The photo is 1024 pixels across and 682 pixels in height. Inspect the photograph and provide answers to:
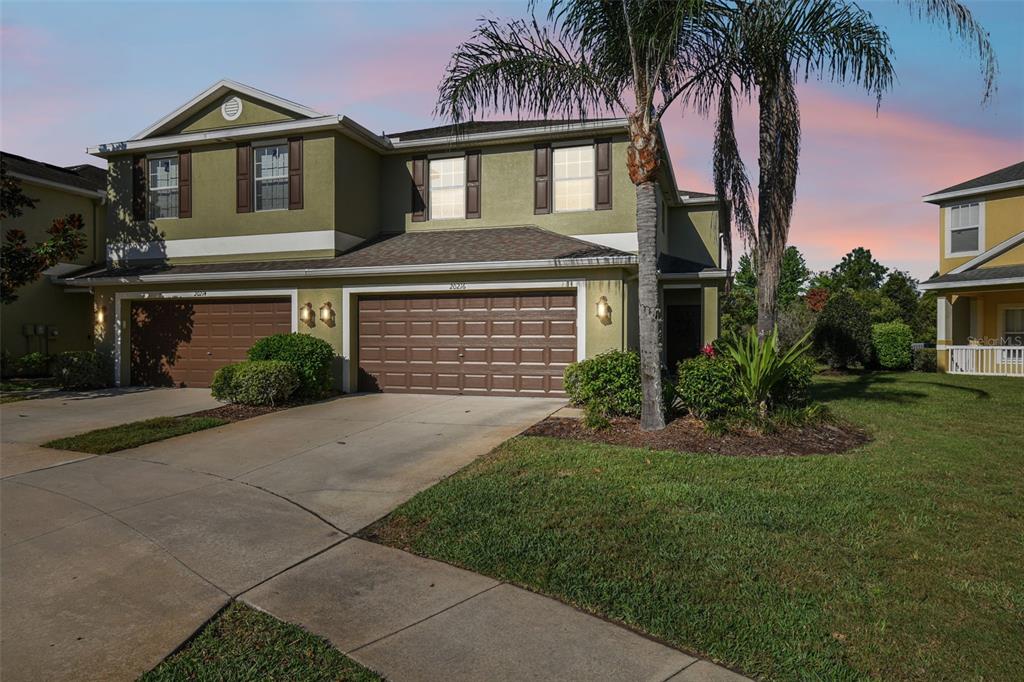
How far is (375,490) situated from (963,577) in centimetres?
508

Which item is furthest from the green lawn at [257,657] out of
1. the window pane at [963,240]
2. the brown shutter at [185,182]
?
the window pane at [963,240]

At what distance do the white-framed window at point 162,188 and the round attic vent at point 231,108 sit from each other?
1.91 m

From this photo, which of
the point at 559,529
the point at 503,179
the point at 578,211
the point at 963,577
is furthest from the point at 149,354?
the point at 963,577

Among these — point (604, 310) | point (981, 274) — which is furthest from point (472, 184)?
point (981, 274)

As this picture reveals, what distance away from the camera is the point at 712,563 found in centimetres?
433

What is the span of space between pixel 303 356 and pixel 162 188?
25.4 ft

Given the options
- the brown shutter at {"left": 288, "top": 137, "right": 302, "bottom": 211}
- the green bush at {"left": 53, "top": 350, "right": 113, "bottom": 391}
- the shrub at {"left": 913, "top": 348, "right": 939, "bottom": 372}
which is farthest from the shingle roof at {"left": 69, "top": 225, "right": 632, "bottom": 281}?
the shrub at {"left": 913, "top": 348, "right": 939, "bottom": 372}

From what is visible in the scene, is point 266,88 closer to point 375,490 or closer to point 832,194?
point 375,490

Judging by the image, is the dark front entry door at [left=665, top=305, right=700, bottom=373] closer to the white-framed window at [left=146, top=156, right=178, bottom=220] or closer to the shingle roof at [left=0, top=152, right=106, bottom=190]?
the white-framed window at [left=146, top=156, right=178, bottom=220]

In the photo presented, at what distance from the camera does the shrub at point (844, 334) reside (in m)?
20.0

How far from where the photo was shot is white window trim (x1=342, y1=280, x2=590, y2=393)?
12.1 meters

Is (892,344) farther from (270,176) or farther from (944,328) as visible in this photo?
(270,176)

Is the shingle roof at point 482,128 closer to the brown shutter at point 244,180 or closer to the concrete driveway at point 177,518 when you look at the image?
the brown shutter at point 244,180

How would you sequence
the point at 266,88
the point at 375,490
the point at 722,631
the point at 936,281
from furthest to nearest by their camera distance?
the point at 936,281, the point at 266,88, the point at 375,490, the point at 722,631
